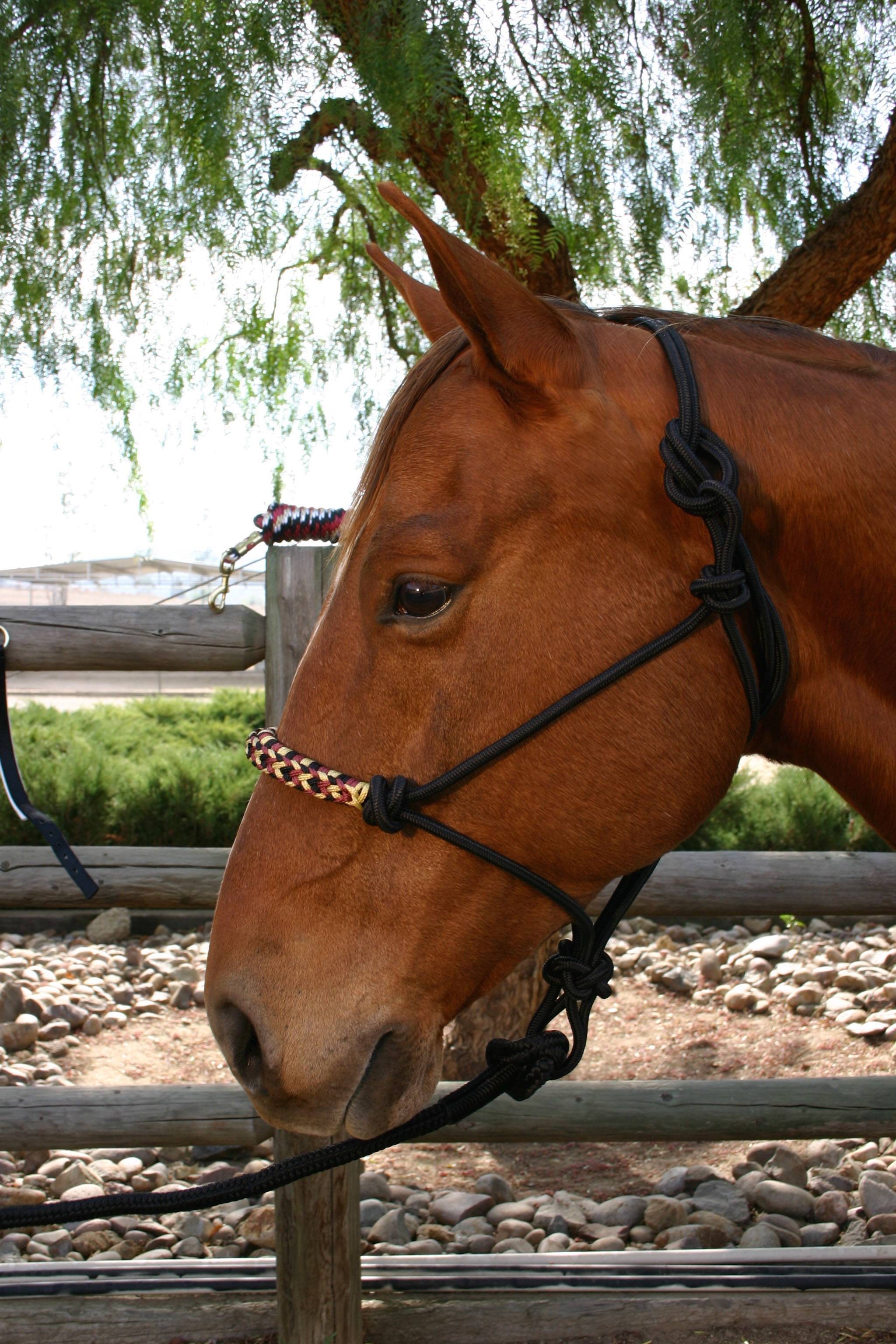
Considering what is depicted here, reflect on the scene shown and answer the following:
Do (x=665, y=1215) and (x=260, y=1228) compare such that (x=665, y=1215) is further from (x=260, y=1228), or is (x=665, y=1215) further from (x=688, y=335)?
(x=688, y=335)

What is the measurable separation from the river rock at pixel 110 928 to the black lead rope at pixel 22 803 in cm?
360

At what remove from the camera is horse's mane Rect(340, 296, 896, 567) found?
4.51ft

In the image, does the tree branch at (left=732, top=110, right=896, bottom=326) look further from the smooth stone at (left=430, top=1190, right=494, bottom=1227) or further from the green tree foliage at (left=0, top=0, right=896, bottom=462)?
the smooth stone at (left=430, top=1190, right=494, bottom=1227)

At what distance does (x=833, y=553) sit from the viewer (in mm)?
1351

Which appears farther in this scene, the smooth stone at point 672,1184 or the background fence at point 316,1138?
the smooth stone at point 672,1184

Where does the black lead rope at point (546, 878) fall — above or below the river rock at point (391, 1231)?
above

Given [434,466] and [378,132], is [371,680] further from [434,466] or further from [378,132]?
[378,132]

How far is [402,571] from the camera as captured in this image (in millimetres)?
1272

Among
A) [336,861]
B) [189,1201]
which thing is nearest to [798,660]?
[336,861]

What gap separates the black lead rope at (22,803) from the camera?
7.83ft

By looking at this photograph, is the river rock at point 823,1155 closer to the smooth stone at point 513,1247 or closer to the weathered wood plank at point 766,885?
the smooth stone at point 513,1247

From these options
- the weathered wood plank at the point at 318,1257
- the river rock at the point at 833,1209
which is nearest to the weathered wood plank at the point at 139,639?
the weathered wood plank at the point at 318,1257

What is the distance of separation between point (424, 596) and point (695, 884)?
162cm

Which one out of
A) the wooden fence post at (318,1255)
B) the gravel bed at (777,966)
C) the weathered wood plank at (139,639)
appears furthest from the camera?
the gravel bed at (777,966)
